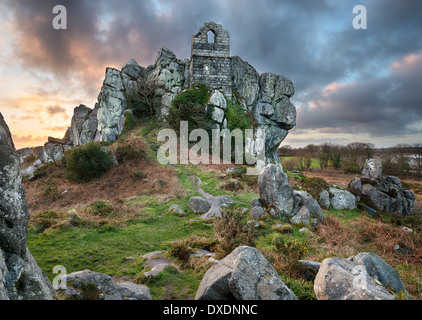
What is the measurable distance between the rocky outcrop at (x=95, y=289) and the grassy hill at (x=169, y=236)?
0.84 meters

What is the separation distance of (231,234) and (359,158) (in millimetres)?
43088

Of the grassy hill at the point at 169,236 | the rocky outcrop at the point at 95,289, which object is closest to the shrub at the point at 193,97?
the grassy hill at the point at 169,236

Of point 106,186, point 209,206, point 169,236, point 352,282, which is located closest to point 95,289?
point 352,282

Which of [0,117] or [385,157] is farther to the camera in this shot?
[385,157]

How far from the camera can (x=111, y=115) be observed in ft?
131

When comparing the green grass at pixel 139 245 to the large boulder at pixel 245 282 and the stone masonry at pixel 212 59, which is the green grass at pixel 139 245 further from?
the stone masonry at pixel 212 59

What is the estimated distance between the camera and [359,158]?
136 feet

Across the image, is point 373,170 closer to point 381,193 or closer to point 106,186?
point 381,193

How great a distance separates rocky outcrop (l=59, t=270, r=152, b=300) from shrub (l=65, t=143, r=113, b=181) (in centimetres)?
1698

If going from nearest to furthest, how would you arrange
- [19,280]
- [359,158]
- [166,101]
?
[19,280] → [166,101] → [359,158]
